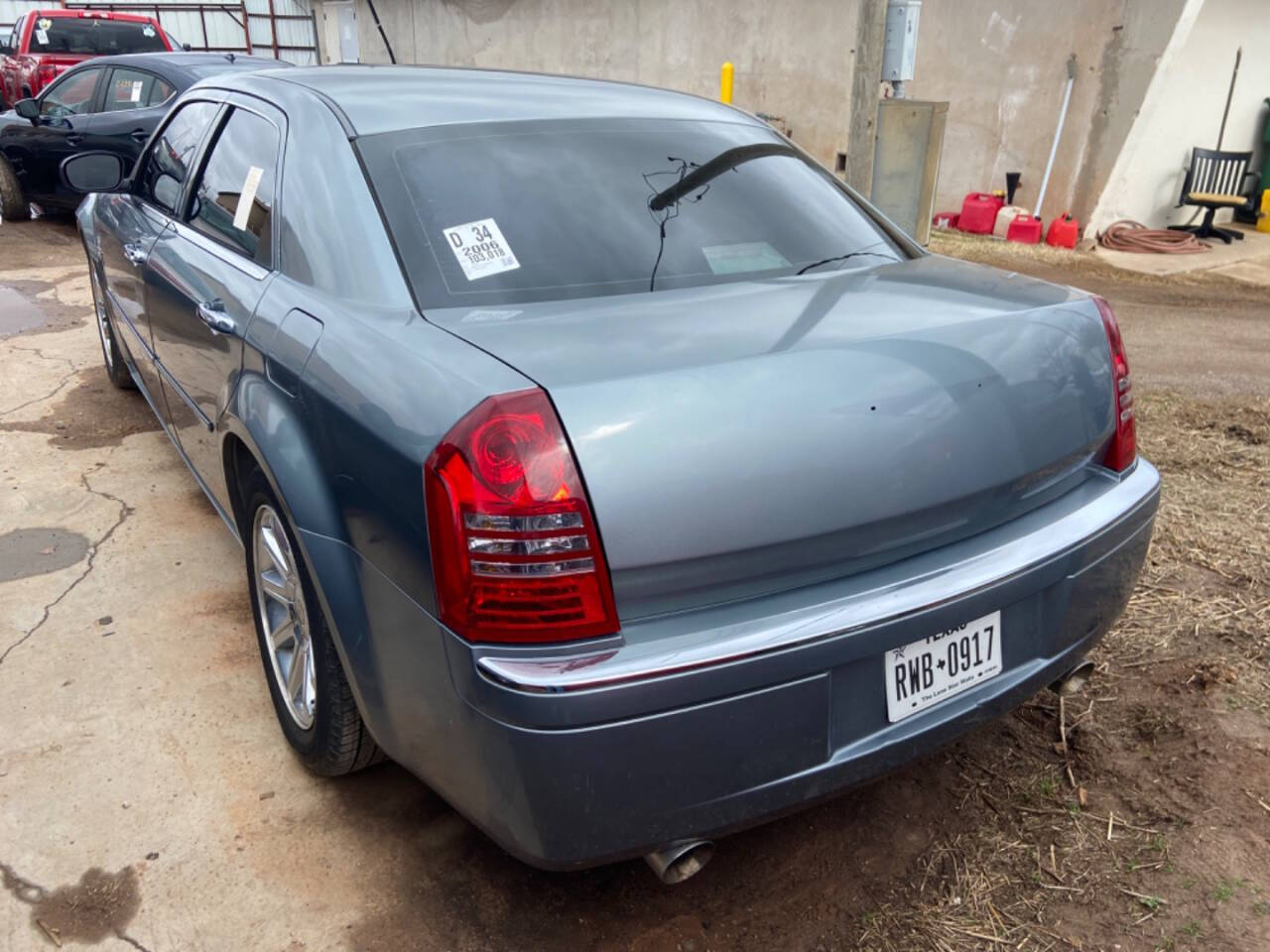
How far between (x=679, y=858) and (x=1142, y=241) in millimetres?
10416

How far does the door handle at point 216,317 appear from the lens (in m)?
2.58

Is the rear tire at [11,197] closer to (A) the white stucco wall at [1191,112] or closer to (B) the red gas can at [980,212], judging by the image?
(B) the red gas can at [980,212]

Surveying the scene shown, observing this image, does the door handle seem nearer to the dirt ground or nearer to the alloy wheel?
the alloy wheel

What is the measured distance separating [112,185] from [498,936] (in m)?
3.47

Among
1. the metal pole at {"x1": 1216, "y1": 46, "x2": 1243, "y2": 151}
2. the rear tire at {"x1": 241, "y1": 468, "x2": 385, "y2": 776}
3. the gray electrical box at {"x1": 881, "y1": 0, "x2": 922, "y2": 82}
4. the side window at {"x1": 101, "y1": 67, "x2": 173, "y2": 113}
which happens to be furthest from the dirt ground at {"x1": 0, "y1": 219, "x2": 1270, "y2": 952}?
the metal pole at {"x1": 1216, "y1": 46, "x2": 1243, "y2": 151}

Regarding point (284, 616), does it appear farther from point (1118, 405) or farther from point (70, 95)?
point (70, 95)

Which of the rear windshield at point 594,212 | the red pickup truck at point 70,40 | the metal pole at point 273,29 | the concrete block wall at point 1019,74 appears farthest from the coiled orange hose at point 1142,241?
the metal pole at point 273,29

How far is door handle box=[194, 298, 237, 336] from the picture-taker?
2584 mm

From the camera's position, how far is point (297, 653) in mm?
2531

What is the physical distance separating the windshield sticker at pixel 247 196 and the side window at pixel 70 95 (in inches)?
285

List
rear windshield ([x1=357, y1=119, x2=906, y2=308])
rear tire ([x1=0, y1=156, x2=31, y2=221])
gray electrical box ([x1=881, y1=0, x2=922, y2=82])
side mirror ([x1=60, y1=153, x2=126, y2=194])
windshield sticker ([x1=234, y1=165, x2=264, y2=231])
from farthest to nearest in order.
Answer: rear tire ([x1=0, y1=156, x2=31, y2=221]) → gray electrical box ([x1=881, y1=0, x2=922, y2=82]) → side mirror ([x1=60, y1=153, x2=126, y2=194]) → windshield sticker ([x1=234, y1=165, x2=264, y2=231]) → rear windshield ([x1=357, y1=119, x2=906, y2=308])

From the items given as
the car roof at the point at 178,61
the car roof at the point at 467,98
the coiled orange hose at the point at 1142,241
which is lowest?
the coiled orange hose at the point at 1142,241

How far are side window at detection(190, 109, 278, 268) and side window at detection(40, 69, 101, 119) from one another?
6.83m

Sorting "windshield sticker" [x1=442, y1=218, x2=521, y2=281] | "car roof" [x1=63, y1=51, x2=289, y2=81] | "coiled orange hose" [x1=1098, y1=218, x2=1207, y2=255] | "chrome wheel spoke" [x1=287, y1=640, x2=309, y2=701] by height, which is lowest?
"coiled orange hose" [x1=1098, y1=218, x2=1207, y2=255]
